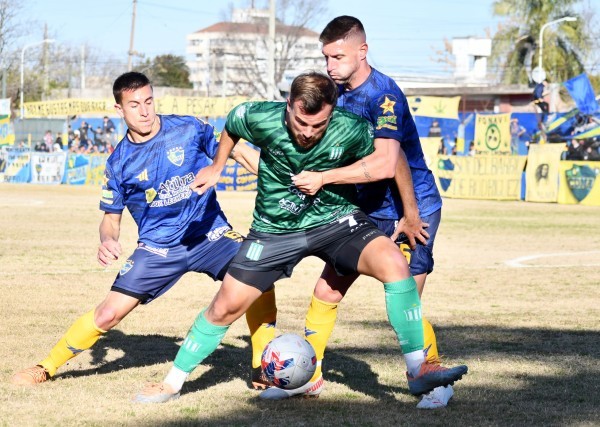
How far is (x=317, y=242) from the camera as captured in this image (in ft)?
19.5

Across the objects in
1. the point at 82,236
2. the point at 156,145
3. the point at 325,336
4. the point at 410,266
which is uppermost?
the point at 156,145

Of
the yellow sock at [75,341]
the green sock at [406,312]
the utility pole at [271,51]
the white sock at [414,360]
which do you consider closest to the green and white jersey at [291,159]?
the green sock at [406,312]

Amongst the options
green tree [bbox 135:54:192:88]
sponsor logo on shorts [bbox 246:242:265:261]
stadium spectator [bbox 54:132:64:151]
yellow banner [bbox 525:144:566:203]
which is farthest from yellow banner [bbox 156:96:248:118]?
green tree [bbox 135:54:192:88]

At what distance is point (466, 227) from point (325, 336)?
52.1 feet

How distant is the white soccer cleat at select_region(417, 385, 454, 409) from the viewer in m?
6.00

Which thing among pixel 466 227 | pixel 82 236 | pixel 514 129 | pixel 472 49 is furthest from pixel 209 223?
pixel 472 49

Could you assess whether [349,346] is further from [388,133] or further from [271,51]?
[271,51]

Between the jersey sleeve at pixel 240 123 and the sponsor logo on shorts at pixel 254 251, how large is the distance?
64 cm

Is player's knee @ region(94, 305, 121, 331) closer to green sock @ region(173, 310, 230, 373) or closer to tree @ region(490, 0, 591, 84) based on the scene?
green sock @ region(173, 310, 230, 373)

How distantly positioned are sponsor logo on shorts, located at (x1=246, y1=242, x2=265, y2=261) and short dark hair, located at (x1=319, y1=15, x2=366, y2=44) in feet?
4.24

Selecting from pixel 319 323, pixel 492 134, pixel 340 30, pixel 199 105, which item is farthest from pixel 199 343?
pixel 199 105

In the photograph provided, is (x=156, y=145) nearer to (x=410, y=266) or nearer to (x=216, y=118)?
(x=410, y=266)

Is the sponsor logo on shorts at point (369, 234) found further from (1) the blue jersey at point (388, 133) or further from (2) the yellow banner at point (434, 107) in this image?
(2) the yellow banner at point (434, 107)

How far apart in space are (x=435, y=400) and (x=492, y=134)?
3004 centimetres
